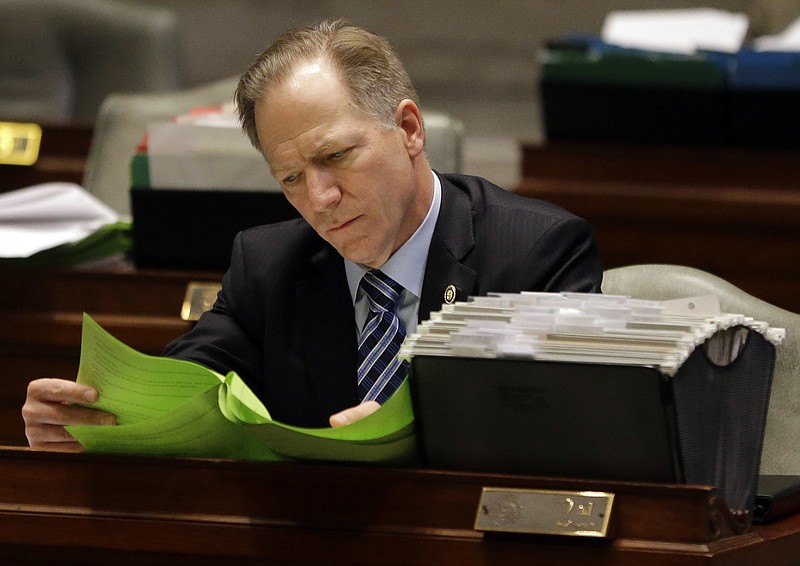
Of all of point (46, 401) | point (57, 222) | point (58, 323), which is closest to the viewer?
point (46, 401)

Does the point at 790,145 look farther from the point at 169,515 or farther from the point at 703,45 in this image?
Answer: the point at 169,515

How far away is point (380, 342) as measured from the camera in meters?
1.87

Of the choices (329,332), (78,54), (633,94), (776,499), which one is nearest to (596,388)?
(776,499)

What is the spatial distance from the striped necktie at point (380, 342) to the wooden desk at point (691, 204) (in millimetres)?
1370

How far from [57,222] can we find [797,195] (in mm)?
1678

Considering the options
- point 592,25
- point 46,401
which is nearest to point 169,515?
point 46,401

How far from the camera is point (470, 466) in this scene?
1382 millimetres

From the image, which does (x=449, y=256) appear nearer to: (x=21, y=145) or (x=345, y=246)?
(x=345, y=246)

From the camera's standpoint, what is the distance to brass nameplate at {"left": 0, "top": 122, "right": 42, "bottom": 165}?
3754 mm

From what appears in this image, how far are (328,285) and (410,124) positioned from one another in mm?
262

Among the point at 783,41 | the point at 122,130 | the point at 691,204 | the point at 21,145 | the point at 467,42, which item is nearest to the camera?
the point at 691,204

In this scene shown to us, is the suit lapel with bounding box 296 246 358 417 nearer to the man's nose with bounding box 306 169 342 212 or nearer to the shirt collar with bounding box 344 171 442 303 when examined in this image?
the shirt collar with bounding box 344 171 442 303

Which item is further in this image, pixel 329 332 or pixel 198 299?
pixel 198 299

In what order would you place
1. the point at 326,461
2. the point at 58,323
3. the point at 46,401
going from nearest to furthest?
the point at 326,461
the point at 46,401
the point at 58,323
